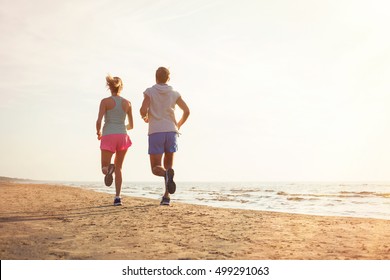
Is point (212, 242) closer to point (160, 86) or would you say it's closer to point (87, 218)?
point (87, 218)

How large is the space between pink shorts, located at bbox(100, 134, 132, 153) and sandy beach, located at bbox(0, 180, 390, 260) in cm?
162

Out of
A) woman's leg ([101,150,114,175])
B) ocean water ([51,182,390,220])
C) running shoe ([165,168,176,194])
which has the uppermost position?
woman's leg ([101,150,114,175])

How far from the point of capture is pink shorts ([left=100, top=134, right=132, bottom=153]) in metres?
7.65

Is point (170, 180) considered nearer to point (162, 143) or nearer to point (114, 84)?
point (162, 143)

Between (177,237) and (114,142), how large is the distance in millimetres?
3735

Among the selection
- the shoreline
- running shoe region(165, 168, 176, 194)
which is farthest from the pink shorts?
the shoreline

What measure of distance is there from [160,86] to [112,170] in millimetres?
1975

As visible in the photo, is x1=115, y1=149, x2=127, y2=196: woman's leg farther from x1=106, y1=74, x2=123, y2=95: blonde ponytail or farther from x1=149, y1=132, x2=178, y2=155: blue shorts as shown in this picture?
x1=106, y1=74, x2=123, y2=95: blonde ponytail

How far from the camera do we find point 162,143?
7.36 meters

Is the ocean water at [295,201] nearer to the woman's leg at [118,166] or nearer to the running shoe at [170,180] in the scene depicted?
the woman's leg at [118,166]

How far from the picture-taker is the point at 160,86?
24.7ft

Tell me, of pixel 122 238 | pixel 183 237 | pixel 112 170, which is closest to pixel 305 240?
pixel 183 237
